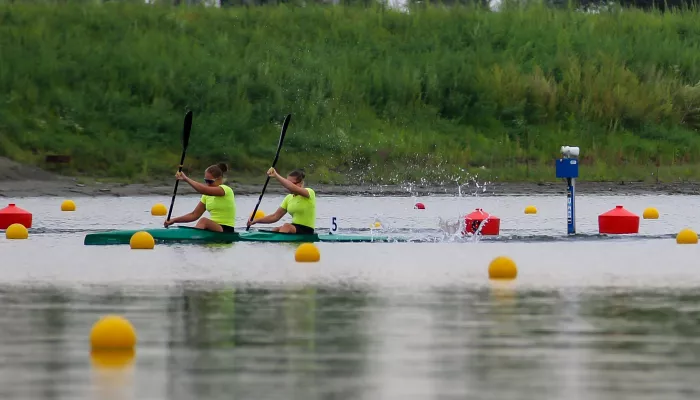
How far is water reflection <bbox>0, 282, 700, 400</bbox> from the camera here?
28.9 feet

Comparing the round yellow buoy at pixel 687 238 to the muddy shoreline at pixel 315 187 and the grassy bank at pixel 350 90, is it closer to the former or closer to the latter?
the muddy shoreline at pixel 315 187

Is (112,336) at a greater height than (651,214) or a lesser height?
lesser

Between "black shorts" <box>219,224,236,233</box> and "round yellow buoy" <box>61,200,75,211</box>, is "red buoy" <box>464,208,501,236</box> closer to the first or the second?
"black shorts" <box>219,224,236,233</box>

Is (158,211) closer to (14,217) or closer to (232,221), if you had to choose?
(14,217)

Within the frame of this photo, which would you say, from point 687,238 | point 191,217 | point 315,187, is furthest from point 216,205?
point 315,187

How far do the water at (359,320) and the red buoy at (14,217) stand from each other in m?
2.46

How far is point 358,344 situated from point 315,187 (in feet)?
94.3

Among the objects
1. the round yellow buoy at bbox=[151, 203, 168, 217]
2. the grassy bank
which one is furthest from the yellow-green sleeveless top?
the grassy bank

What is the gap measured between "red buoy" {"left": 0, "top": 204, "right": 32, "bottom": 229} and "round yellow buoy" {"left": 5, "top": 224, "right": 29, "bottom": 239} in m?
1.68

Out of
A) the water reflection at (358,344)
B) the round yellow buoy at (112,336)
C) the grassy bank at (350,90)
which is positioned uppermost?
the grassy bank at (350,90)

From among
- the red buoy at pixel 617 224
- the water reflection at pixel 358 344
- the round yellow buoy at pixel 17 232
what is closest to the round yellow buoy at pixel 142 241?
the round yellow buoy at pixel 17 232

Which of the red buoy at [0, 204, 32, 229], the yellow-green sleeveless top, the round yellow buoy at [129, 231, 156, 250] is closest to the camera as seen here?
the round yellow buoy at [129, 231, 156, 250]

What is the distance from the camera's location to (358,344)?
416 inches

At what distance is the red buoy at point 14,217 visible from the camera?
80.9 feet
